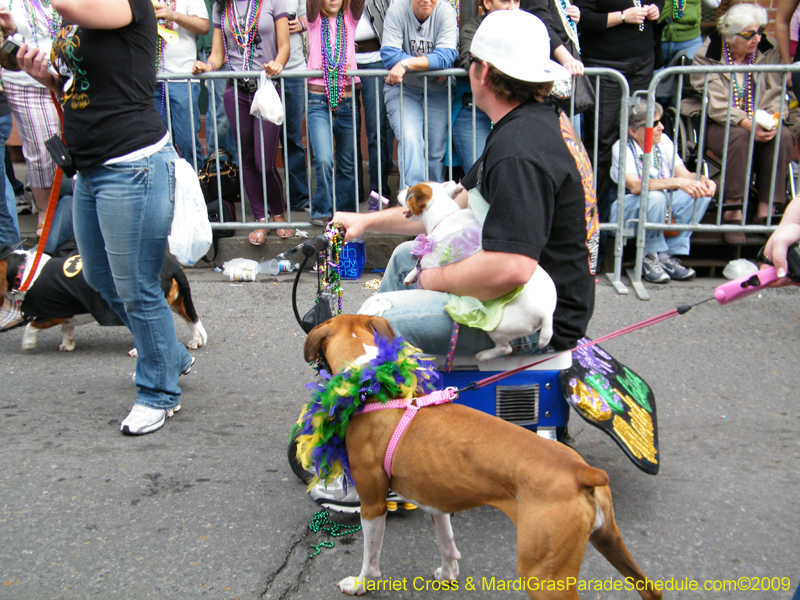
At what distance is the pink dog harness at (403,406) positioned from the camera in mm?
2244

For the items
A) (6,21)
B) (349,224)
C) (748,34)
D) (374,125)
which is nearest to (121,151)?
(349,224)

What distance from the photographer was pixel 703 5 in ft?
22.5

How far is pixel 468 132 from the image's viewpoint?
563 cm

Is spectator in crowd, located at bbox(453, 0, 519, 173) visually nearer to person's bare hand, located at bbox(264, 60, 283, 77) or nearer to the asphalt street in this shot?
person's bare hand, located at bbox(264, 60, 283, 77)

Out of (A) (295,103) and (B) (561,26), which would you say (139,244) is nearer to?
(A) (295,103)

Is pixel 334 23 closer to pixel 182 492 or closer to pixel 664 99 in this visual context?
pixel 664 99

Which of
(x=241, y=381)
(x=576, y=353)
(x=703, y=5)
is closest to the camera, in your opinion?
(x=576, y=353)

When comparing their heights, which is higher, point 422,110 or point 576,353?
point 422,110

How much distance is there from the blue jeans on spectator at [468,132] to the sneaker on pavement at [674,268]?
1.65m

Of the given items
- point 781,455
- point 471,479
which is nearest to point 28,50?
point 471,479

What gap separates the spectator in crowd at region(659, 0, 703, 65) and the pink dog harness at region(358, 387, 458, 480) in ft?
17.3

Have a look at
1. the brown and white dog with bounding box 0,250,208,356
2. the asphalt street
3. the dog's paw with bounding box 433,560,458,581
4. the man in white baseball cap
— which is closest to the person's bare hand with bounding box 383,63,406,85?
the asphalt street

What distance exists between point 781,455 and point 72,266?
3.98m

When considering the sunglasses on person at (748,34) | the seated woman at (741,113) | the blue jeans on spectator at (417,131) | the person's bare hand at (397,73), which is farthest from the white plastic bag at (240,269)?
the sunglasses on person at (748,34)
